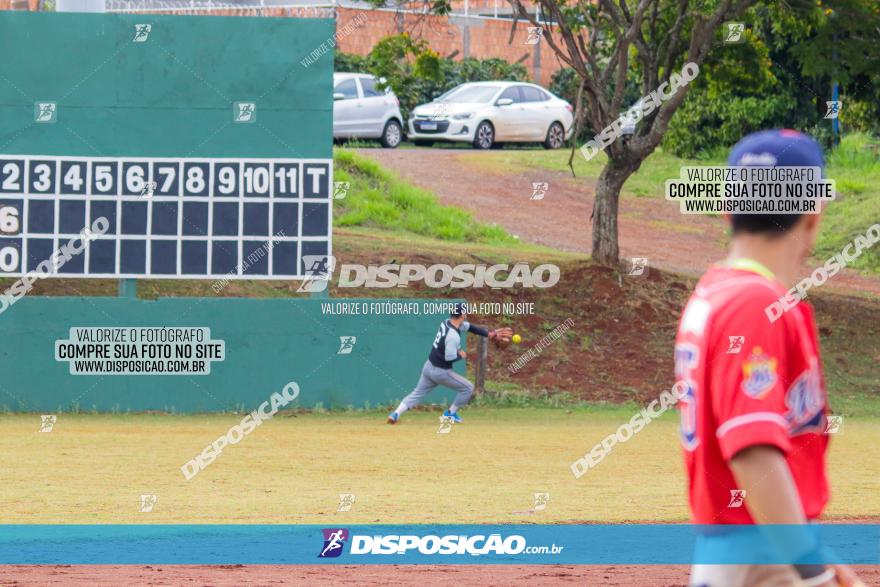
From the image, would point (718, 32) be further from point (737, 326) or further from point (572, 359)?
point (737, 326)

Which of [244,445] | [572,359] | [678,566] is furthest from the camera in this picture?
[572,359]

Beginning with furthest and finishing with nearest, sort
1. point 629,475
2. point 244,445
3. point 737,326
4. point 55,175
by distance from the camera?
point 55,175
point 244,445
point 629,475
point 737,326

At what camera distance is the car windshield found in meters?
33.2

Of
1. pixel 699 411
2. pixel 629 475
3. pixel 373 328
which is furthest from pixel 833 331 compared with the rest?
pixel 699 411

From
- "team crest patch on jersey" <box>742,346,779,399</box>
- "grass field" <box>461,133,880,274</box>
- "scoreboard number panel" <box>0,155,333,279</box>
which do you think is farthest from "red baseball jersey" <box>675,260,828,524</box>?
"grass field" <box>461,133,880,274</box>

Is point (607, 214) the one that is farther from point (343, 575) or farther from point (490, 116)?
point (343, 575)

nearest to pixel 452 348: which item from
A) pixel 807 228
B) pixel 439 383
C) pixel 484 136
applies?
pixel 439 383

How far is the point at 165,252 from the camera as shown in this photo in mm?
18562

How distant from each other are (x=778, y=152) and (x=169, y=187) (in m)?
16.0

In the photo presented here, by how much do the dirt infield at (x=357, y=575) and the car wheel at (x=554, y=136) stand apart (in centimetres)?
2752

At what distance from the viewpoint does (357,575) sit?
902 cm

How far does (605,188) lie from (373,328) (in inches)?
266

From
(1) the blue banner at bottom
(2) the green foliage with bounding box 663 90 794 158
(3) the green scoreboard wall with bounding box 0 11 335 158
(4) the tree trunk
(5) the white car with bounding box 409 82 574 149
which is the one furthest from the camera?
(2) the green foliage with bounding box 663 90 794 158

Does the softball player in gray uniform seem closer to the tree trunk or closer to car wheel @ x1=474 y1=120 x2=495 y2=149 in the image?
the tree trunk
